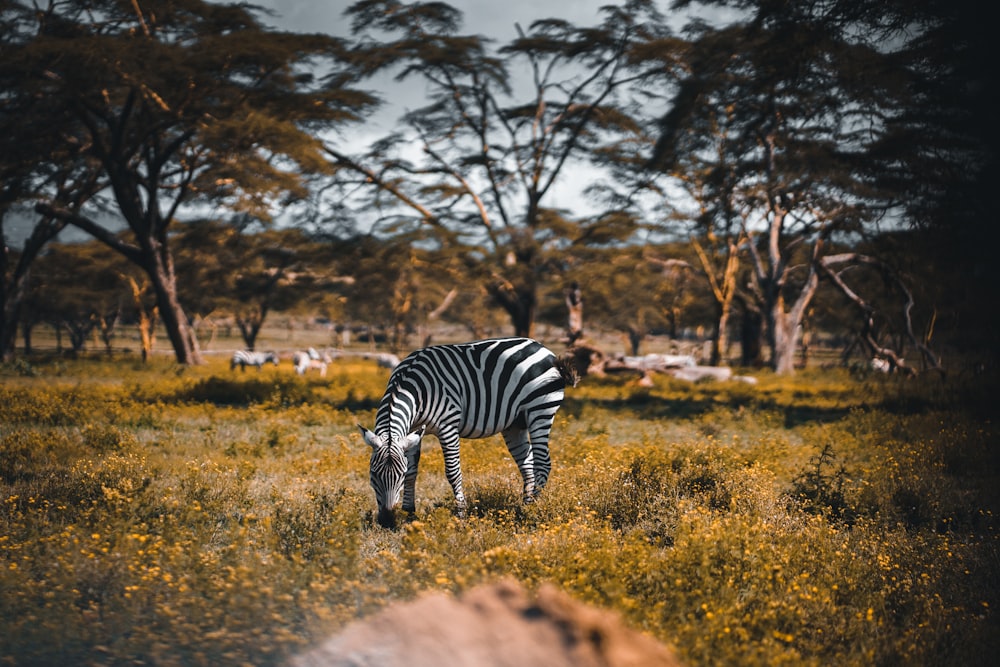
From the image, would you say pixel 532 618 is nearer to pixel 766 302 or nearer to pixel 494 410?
Result: pixel 494 410

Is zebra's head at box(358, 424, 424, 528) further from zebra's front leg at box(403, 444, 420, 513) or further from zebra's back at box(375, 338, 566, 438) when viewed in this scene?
zebra's front leg at box(403, 444, 420, 513)

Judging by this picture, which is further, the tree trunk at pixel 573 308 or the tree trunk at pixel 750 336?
the tree trunk at pixel 750 336

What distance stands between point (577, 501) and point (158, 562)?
352 cm

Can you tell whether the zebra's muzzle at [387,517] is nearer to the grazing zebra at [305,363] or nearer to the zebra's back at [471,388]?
the zebra's back at [471,388]

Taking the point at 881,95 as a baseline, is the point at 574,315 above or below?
below

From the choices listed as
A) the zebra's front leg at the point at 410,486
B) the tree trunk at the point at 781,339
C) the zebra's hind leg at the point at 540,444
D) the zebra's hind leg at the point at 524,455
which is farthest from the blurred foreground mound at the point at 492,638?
the tree trunk at the point at 781,339

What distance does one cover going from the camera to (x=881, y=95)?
49.5 feet

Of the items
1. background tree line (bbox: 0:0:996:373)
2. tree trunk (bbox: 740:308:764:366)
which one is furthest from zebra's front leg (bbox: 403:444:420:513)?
tree trunk (bbox: 740:308:764:366)

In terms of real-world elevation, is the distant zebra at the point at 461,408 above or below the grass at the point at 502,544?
above

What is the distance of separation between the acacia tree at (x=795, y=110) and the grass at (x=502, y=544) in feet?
23.2

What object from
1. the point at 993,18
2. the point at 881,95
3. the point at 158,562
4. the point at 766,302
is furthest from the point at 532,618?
the point at 766,302

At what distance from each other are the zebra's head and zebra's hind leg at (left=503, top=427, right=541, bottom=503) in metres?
1.70

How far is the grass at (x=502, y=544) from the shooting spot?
3.99 meters

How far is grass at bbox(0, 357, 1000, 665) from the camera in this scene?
13.1ft
